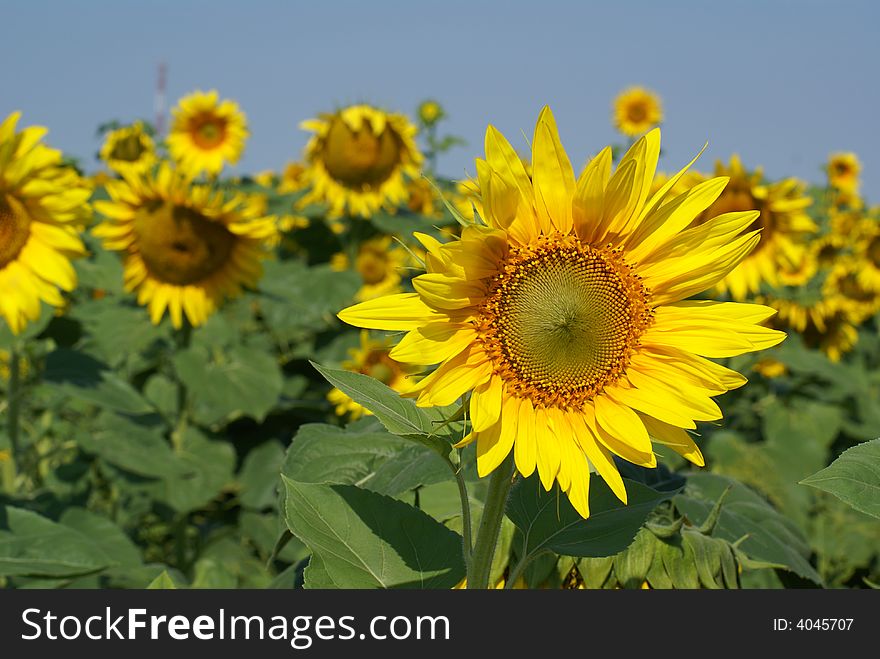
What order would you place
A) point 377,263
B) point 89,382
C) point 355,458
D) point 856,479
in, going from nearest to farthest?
point 856,479
point 355,458
point 89,382
point 377,263

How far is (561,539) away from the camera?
131 cm

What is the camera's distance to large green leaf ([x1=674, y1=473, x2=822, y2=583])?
66.6 inches

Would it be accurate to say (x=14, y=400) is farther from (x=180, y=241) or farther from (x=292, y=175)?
(x=292, y=175)

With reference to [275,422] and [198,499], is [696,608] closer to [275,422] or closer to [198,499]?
[198,499]

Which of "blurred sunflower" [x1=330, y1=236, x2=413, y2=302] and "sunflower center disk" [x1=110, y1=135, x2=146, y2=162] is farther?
"sunflower center disk" [x1=110, y1=135, x2=146, y2=162]

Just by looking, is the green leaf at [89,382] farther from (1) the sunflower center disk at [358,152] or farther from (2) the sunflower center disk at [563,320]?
(1) the sunflower center disk at [358,152]

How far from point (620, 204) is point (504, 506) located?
1.36 ft

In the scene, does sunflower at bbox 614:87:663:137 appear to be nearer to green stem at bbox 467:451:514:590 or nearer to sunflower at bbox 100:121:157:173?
sunflower at bbox 100:121:157:173

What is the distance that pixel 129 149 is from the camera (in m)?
6.45

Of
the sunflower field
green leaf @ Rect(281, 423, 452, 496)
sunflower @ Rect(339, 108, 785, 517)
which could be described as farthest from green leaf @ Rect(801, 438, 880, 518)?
green leaf @ Rect(281, 423, 452, 496)

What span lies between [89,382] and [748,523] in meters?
2.16

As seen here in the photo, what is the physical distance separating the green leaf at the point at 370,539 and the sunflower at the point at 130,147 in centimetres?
519

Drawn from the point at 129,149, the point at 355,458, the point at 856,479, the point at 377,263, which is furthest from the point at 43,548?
the point at 129,149

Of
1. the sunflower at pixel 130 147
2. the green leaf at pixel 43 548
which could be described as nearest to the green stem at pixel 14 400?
the green leaf at pixel 43 548
